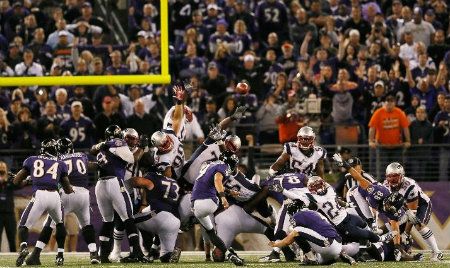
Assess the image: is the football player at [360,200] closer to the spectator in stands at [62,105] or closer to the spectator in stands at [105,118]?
the spectator in stands at [105,118]

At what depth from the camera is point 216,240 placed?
1579 centimetres

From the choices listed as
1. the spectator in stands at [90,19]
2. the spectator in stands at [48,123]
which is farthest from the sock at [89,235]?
the spectator in stands at [90,19]

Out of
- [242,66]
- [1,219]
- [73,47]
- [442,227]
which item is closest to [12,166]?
[1,219]

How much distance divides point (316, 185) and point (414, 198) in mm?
1593

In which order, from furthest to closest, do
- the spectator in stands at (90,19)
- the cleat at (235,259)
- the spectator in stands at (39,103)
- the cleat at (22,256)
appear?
the spectator in stands at (90,19) < the spectator in stands at (39,103) < the cleat at (22,256) < the cleat at (235,259)

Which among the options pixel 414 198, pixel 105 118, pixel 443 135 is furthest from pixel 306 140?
pixel 105 118

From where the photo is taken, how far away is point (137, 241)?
664 inches

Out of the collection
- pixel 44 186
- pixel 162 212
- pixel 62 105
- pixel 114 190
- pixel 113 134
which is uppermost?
pixel 62 105

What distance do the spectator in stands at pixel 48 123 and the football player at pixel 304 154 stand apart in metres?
4.23

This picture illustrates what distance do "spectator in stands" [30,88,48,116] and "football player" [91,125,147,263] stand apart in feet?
13.8

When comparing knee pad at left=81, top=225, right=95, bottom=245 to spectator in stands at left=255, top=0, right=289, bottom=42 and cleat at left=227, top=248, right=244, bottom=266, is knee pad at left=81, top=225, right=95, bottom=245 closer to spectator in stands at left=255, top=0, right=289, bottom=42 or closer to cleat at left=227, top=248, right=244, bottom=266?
cleat at left=227, top=248, right=244, bottom=266

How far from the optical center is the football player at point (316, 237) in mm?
15258

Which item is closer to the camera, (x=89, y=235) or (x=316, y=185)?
(x=316, y=185)

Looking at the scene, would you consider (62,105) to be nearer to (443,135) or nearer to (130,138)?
(130,138)
